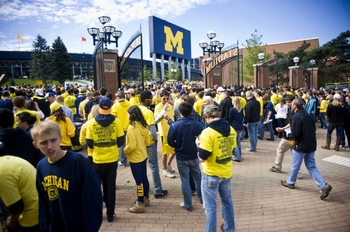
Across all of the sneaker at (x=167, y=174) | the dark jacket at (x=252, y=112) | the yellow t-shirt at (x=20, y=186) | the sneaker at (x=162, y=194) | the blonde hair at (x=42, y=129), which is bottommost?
the sneaker at (x=162, y=194)

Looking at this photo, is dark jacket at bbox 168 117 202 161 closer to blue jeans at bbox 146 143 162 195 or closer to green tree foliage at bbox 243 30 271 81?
blue jeans at bbox 146 143 162 195

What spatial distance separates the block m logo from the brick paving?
183ft

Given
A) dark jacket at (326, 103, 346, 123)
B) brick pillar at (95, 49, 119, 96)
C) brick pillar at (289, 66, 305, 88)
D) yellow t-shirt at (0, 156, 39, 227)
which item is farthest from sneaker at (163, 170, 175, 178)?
brick pillar at (289, 66, 305, 88)

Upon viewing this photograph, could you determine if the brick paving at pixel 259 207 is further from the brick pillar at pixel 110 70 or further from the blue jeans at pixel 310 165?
the brick pillar at pixel 110 70

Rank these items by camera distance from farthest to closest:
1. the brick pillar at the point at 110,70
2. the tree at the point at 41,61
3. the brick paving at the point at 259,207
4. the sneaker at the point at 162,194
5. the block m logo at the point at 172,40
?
1. the block m logo at the point at 172,40
2. the tree at the point at 41,61
3. the brick pillar at the point at 110,70
4. the sneaker at the point at 162,194
5. the brick paving at the point at 259,207

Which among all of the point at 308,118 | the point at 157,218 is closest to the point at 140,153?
the point at 157,218

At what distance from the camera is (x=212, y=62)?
19375 millimetres

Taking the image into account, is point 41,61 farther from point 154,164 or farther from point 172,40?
point 154,164

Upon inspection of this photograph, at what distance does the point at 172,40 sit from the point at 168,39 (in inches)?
84.8

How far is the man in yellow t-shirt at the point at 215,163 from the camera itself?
123 inches

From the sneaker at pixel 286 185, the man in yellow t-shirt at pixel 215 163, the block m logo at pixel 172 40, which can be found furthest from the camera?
the block m logo at pixel 172 40

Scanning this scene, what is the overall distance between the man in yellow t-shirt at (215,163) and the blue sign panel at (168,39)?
5297 centimetres

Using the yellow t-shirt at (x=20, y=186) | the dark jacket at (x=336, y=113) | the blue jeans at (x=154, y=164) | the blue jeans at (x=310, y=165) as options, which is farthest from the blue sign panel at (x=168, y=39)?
the yellow t-shirt at (x=20, y=186)

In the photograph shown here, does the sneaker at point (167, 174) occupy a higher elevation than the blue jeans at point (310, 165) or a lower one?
lower
